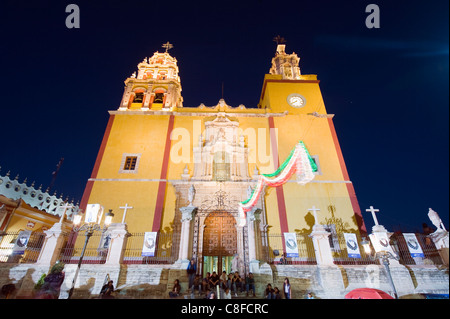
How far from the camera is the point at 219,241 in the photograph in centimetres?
1509

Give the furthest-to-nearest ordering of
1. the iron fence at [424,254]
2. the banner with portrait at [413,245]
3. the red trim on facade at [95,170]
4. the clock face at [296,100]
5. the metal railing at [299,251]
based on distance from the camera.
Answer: the clock face at [296,100], the red trim on facade at [95,170], the metal railing at [299,251], the iron fence at [424,254], the banner with portrait at [413,245]

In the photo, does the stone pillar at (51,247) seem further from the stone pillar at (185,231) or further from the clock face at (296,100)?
the clock face at (296,100)

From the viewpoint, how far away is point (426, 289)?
9.87 meters

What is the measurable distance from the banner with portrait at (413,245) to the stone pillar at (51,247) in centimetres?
1764

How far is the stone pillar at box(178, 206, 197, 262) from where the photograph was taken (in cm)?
1309

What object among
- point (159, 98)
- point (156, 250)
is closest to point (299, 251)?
point (156, 250)

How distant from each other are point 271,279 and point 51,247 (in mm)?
10531

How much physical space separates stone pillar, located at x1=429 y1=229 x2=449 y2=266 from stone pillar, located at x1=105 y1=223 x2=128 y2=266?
1542 cm

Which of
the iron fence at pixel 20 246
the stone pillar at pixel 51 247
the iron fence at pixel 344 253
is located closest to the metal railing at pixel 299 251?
the iron fence at pixel 344 253

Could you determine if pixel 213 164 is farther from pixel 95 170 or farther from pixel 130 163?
pixel 95 170

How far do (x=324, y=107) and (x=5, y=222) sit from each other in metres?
27.8

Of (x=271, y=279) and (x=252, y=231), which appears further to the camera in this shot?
(x=252, y=231)

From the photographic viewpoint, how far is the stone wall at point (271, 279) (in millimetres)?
9820

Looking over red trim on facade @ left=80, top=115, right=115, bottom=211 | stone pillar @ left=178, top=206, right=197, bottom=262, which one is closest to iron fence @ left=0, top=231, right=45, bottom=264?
red trim on facade @ left=80, top=115, right=115, bottom=211
